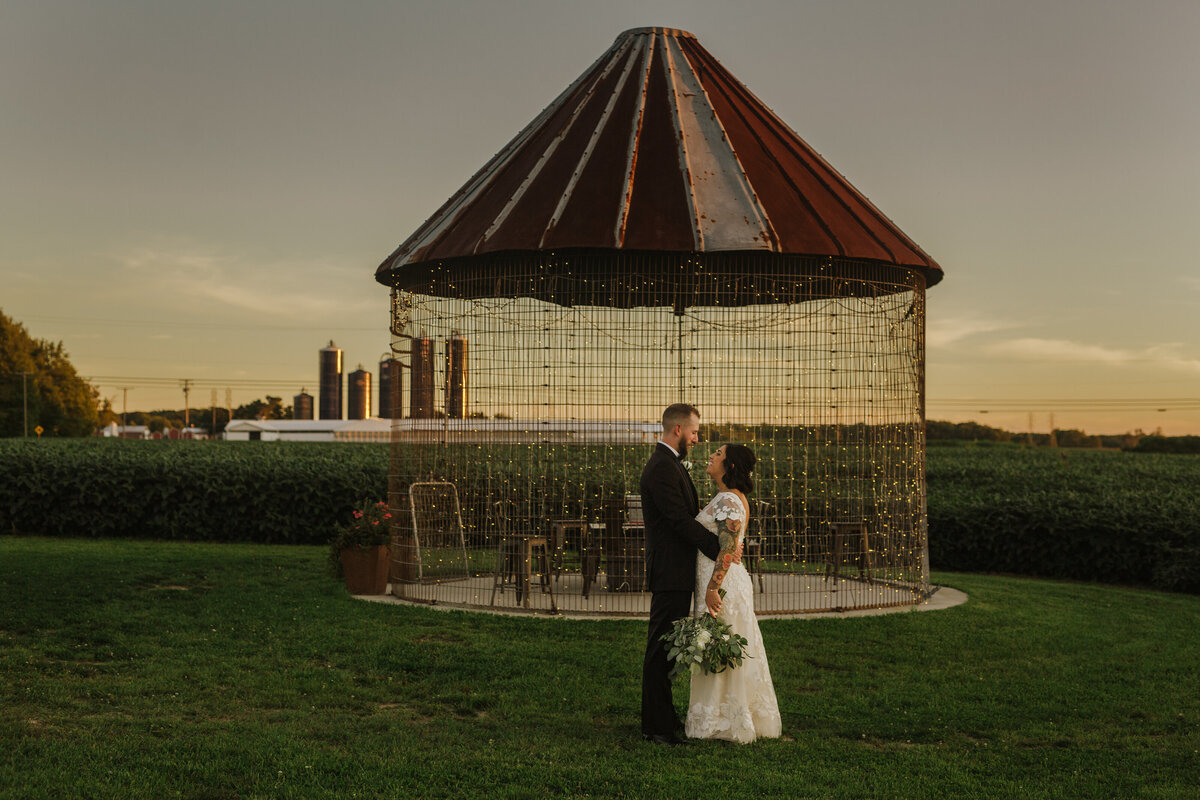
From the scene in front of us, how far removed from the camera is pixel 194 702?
8406mm

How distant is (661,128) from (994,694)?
7.42 meters

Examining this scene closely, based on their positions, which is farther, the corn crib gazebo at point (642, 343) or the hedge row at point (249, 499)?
the hedge row at point (249, 499)

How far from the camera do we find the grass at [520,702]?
6.67 meters

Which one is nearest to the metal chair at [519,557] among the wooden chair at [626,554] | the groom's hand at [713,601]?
the wooden chair at [626,554]

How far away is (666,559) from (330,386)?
6945 inches

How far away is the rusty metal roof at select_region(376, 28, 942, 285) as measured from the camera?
11859 millimetres

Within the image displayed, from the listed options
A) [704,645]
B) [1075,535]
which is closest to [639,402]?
[704,645]

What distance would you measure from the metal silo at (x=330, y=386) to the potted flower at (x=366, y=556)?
16281 cm

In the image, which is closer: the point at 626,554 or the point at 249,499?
the point at 626,554

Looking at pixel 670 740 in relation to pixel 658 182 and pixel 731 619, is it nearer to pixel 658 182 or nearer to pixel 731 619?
pixel 731 619

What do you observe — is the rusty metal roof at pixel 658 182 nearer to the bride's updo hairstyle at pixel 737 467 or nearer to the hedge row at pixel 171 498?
the bride's updo hairstyle at pixel 737 467

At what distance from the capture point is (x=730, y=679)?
7285mm

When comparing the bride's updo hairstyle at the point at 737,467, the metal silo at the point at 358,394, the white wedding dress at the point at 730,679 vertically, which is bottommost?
the white wedding dress at the point at 730,679

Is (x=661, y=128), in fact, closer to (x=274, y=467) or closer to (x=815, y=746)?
(x=815, y=746)
